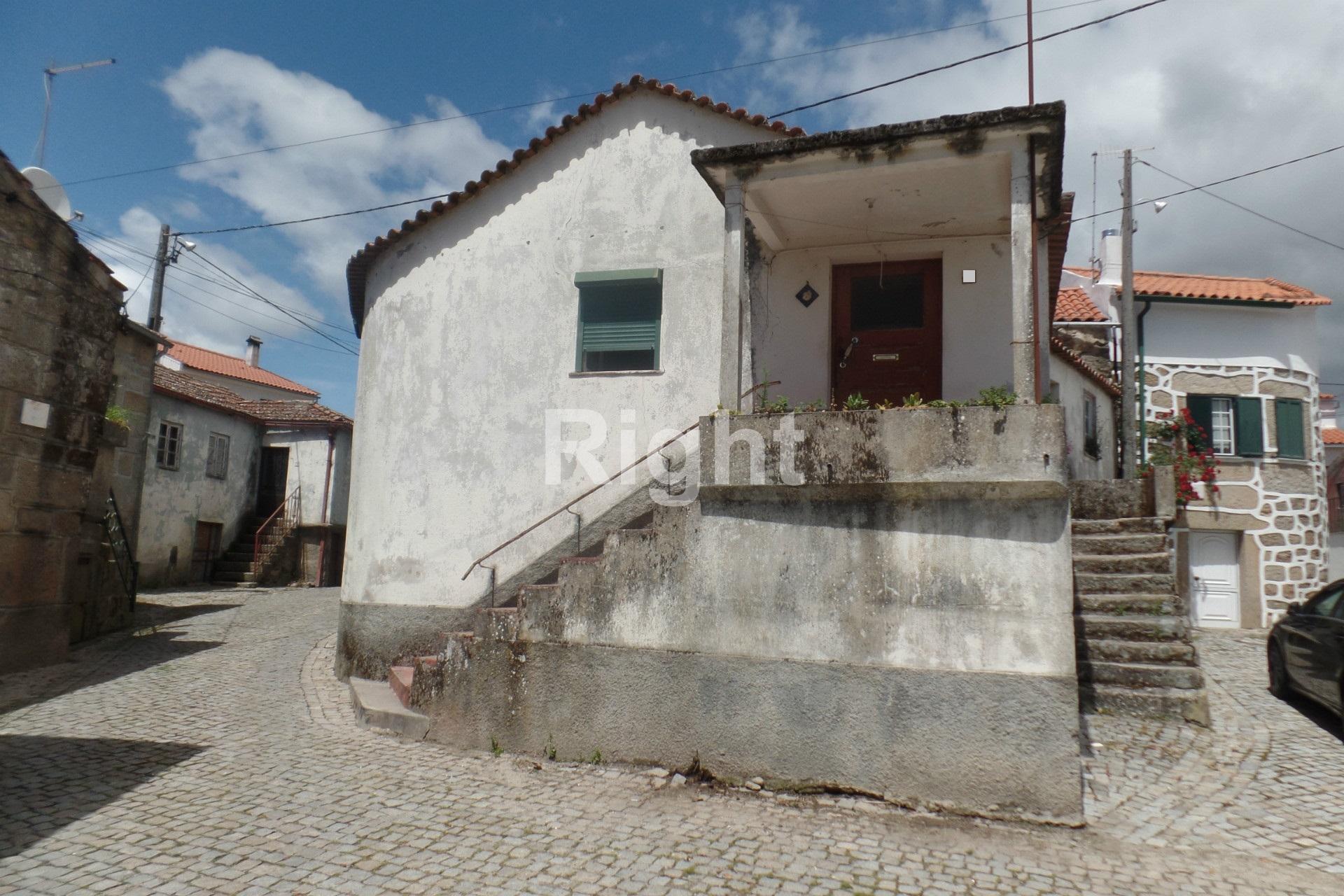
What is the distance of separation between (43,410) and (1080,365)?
45.2 ft

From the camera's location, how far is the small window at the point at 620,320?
8836mm

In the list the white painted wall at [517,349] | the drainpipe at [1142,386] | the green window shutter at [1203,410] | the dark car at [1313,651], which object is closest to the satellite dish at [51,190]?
the white painted wall at [517,349]

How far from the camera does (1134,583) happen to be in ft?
27.3

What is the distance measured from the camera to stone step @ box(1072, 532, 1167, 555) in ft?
29.3

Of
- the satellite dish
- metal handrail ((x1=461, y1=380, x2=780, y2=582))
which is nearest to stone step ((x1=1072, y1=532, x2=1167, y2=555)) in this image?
metal handrail ((x1=461, y1=380, x2=780, y2=582))

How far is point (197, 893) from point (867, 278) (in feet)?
24.8

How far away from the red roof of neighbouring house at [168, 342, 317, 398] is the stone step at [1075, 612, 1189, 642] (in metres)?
32.1

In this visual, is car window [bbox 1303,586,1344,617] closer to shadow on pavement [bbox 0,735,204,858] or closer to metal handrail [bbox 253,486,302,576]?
shadow on pavement [bbox 0,735,204,858]

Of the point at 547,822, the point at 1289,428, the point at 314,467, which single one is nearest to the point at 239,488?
the point at 314,467

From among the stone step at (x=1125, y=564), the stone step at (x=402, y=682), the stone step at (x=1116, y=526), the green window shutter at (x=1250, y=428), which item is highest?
the green window shutter at (x=1250, y=428)

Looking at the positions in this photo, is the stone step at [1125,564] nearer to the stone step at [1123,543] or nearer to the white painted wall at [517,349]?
the stone step at [1123,543]

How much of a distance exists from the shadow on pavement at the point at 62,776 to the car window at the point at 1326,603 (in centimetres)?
1040

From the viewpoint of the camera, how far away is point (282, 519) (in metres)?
21.9

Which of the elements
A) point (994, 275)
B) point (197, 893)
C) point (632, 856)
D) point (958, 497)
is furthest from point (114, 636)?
point (994, 275)
